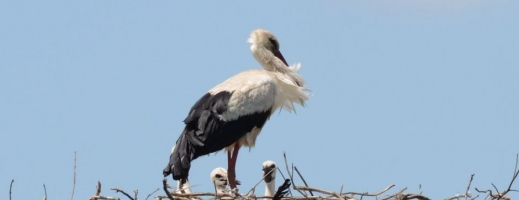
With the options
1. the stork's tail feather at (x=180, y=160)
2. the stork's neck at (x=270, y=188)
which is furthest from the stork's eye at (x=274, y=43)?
the stork's tail feather at (x=180, y=160)

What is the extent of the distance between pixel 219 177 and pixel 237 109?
29.5 inches

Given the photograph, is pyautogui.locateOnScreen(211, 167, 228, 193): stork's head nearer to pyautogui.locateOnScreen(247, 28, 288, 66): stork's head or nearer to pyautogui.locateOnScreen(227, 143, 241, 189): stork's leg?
pyautogui.locateOnScreen(227, 143, 241, 189): stork's leg

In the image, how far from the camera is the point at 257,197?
9.62 m

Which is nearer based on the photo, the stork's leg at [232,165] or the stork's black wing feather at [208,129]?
the stork's black wing feather at [208,129]

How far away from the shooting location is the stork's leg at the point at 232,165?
11.6 meters

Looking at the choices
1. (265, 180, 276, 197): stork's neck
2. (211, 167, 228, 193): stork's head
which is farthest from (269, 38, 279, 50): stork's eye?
(265, 180, 276, 197): stork's neck

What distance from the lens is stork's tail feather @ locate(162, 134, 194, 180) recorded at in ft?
34.8

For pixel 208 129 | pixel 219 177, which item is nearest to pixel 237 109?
pixel 208 129

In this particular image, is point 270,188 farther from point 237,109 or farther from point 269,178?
point 237,109

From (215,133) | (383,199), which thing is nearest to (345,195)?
(383,199)

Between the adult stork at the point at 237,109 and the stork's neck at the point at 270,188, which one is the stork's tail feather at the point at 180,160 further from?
the stork's neck at the point at 270,188

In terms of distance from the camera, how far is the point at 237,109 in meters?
11.5

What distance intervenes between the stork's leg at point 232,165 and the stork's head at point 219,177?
0.19 m

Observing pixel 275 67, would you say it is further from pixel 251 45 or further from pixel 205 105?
pixel 205 105
